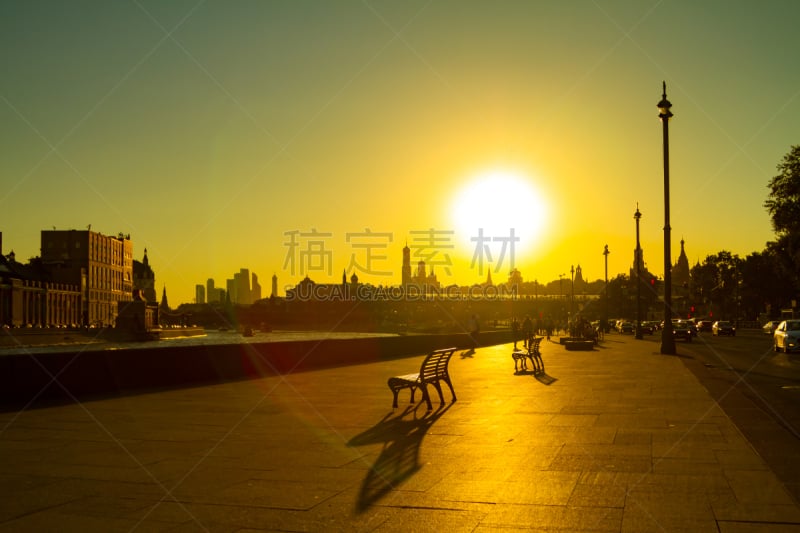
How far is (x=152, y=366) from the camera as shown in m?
19.6

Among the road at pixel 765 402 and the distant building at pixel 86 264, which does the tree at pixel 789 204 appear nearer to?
the road at pixel 765 402

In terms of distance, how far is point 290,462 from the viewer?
9.17m

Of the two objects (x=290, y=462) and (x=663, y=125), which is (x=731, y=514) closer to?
(x=290, y=462)

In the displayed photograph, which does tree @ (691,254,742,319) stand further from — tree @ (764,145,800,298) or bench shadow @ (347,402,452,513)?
bench shadow @ (347,402,452,513)

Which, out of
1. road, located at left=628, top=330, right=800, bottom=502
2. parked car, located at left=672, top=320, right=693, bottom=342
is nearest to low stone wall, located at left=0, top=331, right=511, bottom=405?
road, located at left=628, top=330, right=800, bottom=502

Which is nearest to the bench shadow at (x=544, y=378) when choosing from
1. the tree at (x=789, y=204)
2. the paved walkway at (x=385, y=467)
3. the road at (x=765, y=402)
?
the road at (x=765, y=402)

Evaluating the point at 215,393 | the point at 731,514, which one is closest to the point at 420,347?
the point at 215,393

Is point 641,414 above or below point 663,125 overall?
below

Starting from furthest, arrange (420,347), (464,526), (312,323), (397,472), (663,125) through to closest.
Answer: (312,323) → (420,347) → (663,125) → (397,472) → (464,526)

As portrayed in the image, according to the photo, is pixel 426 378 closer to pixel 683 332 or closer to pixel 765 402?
pixel 765 402

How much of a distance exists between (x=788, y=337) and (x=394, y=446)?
110 feet

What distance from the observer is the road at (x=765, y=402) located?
941 centimetres

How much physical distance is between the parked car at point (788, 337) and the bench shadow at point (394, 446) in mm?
29132

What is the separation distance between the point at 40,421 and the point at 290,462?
5.55m
